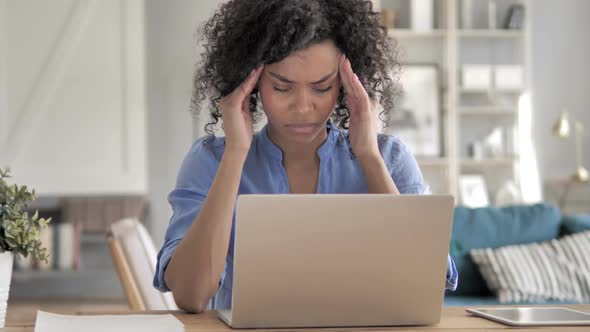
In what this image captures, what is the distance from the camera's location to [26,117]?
599cm

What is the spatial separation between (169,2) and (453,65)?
2.20m

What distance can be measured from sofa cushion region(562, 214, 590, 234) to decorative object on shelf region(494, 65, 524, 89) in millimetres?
2831

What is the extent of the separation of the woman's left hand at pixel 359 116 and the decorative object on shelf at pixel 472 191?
523 cm

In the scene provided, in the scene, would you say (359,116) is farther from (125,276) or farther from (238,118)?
(125,276)

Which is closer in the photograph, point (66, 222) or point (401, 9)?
point (66, 222)

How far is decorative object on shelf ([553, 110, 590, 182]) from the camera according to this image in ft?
21.8

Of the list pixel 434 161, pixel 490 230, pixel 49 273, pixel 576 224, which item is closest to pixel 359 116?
pixel 490 230

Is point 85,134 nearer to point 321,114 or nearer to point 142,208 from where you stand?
point 142,208

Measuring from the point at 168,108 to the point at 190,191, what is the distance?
5.19 metres

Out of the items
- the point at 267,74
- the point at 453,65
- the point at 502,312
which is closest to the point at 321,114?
the point at 267,74

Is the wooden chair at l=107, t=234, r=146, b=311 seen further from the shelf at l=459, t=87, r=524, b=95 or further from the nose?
the shelf at l=459, t=87, r=524, b=95

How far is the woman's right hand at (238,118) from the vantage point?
1732mm

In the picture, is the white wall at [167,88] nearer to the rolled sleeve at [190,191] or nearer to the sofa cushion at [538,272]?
the sofa cushion at [538,272]

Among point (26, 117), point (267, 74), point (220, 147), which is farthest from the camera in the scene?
point (26, 117)
